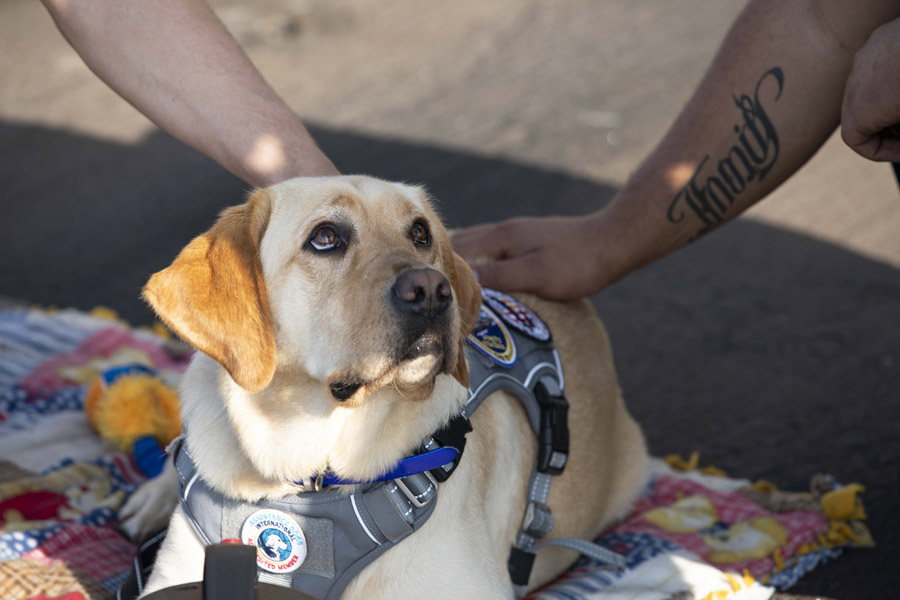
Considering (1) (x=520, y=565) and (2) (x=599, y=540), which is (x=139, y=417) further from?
(2) (x=599, y=540)

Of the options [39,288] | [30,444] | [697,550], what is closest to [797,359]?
[697,550]

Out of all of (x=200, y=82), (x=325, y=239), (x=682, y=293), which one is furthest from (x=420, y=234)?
(x=682, y=293)

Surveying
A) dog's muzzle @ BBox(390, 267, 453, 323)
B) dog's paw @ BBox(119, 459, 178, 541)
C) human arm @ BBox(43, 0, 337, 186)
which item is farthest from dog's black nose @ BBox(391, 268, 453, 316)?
dog's paw @ BBox(119, 459, 178, 541)

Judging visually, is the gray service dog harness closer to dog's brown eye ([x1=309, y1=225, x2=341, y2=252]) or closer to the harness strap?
the harness strap

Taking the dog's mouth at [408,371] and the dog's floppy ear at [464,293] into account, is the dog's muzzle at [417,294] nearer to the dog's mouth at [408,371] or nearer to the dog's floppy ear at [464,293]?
the dog's mouth at [408,371]

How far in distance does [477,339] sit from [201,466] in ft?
2.92

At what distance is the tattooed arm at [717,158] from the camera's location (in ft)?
9.69

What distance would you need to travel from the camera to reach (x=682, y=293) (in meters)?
5.08

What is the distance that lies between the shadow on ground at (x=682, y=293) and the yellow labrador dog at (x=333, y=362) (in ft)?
4.81

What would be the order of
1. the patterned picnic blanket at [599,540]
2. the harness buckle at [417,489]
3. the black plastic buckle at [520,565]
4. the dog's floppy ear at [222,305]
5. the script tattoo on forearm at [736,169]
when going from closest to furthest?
the dog's floppy ear at [222,305] < the harness buckle at [417,489] < the black plastic buckle at [520,565] < the patterned picnic blanket at [599,540] < the script tattoo on forearm at [736,169]

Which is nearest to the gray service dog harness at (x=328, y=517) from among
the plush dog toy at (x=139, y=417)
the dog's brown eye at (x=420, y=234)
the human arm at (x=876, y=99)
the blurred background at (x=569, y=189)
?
the dog's brown eye at (x=420, y=234)

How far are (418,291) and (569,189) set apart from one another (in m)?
4.29

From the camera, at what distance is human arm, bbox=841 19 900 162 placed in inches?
90.8

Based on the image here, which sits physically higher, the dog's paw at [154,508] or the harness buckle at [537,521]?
the harness buckle at [537,521]
